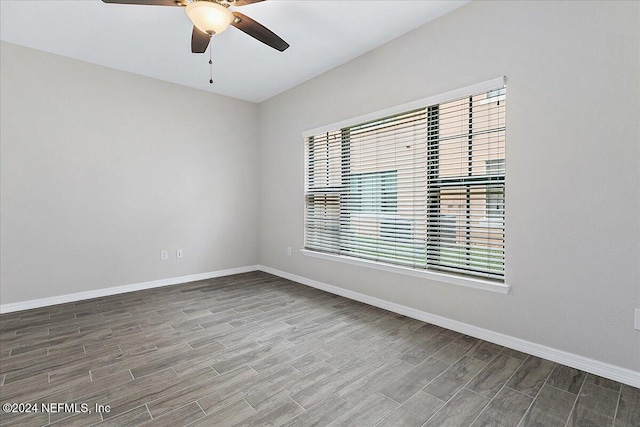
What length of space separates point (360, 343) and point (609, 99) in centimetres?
237

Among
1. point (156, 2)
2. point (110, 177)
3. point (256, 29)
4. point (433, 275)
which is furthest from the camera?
point (110, 177)

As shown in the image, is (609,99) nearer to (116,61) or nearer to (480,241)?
(480,241)

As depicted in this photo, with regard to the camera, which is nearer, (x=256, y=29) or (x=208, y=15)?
(x=208, y=15)

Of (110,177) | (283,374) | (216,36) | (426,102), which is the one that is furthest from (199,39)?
(283,374)

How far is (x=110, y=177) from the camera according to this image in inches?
148

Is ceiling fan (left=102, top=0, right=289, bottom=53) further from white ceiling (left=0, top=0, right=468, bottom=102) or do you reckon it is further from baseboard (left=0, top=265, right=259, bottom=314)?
baseboard (left=0, top=265, right=259, bottom=314)

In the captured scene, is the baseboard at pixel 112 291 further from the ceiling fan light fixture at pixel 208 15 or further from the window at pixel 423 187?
the ceiling fan light fixture at pixel 208 15

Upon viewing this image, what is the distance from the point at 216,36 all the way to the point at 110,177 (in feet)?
7.10

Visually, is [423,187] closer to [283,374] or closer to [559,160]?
[559,160]

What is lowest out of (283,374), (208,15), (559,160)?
(283,374)

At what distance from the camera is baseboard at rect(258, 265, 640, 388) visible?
1.91 metres

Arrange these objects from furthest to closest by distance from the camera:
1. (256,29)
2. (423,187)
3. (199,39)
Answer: (423,187) → (199,39) → (256,29)

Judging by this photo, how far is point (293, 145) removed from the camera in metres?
4.45

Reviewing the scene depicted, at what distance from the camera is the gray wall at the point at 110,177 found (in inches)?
128
